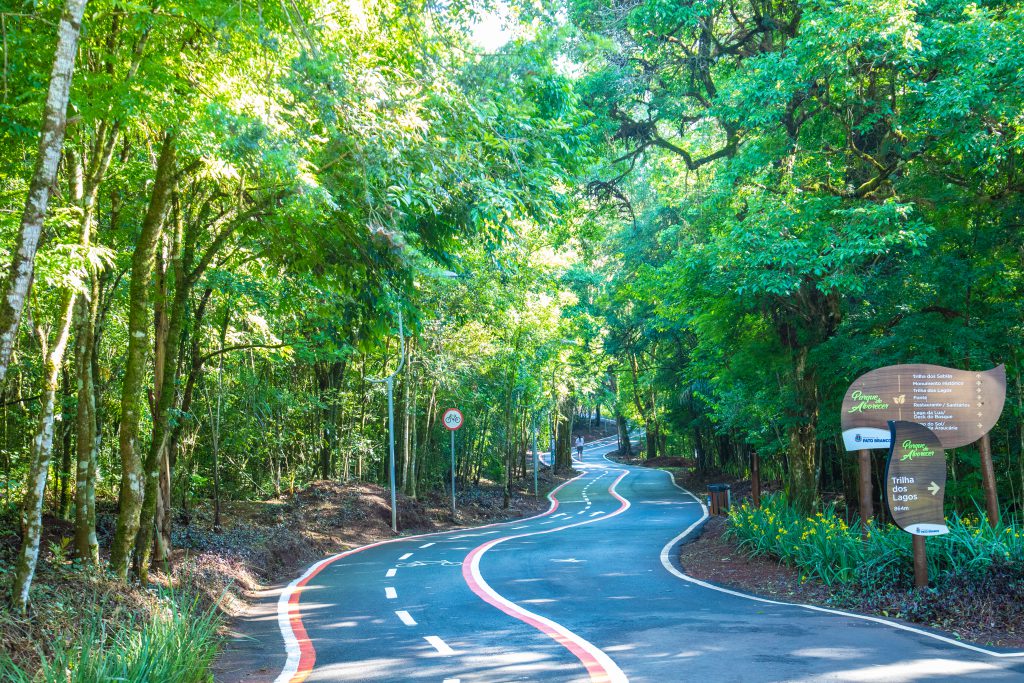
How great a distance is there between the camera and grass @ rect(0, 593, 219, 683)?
18.3 ft

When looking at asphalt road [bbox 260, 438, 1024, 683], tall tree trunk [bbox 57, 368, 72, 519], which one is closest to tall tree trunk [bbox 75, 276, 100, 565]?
asphalt road [bbox 260, 438, 1024, 683]

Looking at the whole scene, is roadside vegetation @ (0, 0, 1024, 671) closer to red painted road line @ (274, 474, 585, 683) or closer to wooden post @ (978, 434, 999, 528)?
red painted road line @ (274, 474, 585, 683)

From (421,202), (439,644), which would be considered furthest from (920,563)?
(421,202)

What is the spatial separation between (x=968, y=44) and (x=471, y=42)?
7.30 metres

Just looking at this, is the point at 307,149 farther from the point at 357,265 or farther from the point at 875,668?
the point at 875,668

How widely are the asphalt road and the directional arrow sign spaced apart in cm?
166

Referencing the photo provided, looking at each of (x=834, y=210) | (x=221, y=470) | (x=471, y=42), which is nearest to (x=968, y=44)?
(x=834, y=210)

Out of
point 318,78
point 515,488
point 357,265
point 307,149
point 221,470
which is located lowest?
point 515,488

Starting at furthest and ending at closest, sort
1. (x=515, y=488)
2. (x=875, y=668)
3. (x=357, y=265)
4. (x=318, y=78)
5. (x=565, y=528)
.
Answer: (x=515, y=488), (x=565, y=528), (x=357, y=265), (x=318, y=78), (x=875, y=668)

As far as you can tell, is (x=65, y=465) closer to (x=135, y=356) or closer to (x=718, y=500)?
(x=135, y=356)

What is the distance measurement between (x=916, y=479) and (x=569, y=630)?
17.5ft

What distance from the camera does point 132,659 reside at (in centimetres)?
605

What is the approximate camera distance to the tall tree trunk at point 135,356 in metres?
9.80

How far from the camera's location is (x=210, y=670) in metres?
7.67
